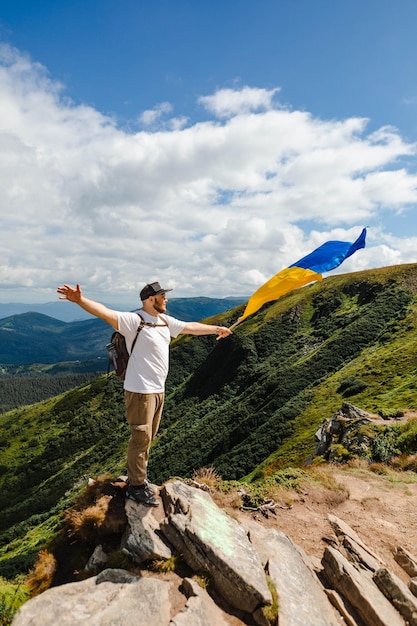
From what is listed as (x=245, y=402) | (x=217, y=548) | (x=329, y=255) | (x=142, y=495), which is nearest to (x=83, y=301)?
(x=142, y=495)

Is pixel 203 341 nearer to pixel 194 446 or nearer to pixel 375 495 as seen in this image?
pixel 194 446

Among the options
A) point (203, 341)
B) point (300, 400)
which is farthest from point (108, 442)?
point (300, 400)

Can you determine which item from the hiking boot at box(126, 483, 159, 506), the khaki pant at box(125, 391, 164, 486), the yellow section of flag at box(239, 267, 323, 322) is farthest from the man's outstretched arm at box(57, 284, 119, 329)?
the yellow section of flag at box(239, 267, 323, 322)

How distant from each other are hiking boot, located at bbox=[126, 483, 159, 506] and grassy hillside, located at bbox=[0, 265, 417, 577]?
46.9 feet

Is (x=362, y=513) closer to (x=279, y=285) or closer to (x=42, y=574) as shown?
(x=279, y=285)

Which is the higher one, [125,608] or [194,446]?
[125,608]

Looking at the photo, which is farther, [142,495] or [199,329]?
[199,329]

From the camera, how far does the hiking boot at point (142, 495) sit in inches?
308

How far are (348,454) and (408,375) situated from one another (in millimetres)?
25536

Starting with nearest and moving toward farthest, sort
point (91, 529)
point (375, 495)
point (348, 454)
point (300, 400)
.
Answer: point (91, 529) < point (375, 495) < point (348, 454) < point (300, 400)

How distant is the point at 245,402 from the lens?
3155 inches

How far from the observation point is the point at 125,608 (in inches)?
213

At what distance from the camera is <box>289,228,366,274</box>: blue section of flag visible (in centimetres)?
1184

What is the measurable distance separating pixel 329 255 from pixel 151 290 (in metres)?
7.21
